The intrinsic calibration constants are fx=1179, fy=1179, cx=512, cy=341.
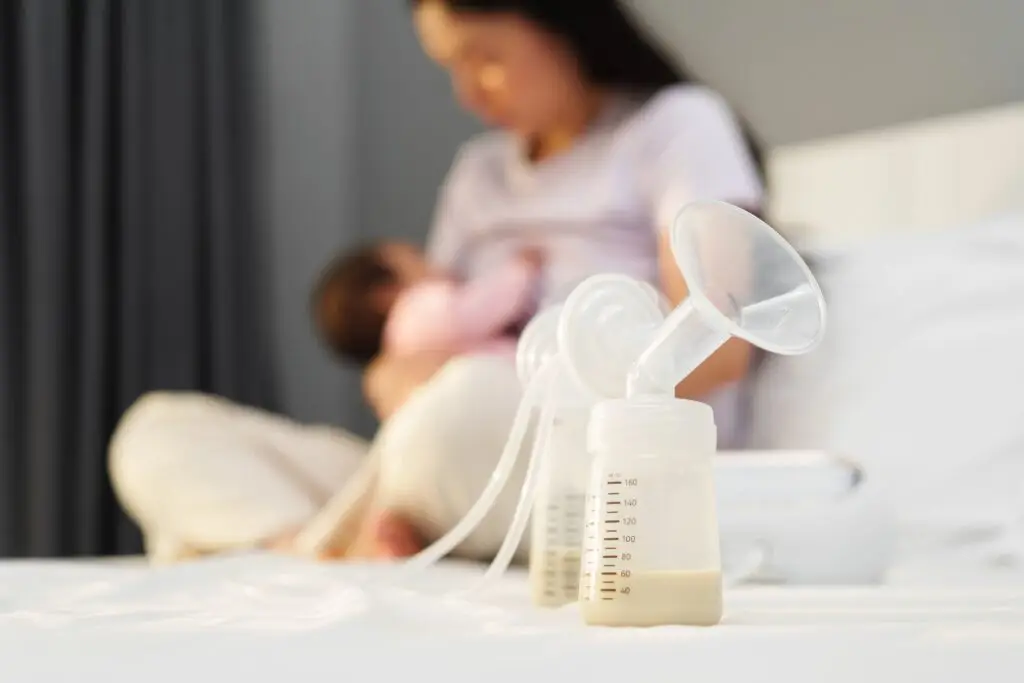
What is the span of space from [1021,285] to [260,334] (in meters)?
1.23

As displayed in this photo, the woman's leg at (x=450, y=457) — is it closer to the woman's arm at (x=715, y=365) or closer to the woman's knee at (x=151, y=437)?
the woman's arm at (x=715, y=365)

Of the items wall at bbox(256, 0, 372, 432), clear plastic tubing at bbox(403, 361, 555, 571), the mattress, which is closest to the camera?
the mattress

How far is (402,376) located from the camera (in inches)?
53.4

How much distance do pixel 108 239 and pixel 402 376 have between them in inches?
27.1

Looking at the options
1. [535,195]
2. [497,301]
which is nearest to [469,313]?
[497,301]

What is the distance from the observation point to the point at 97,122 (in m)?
1.76

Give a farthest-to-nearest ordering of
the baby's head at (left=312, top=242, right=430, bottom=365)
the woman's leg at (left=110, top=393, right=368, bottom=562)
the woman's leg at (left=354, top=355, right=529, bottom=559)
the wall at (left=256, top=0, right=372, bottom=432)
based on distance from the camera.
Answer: the wall at (left=256, top=0, right=372, bottom=432)
the baby's head at (left=312, top=242, right=430, bottom=365)
the woman's leg at (left=110, top=393, right=368, bottom=562)
the woman's leg at (left=354, top=355, right=529, bottom=559)

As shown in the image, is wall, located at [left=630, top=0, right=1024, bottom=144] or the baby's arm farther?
wall, located at [left=630, top=0, right=1024, bottom=144]

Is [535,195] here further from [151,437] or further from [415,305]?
[151,437]

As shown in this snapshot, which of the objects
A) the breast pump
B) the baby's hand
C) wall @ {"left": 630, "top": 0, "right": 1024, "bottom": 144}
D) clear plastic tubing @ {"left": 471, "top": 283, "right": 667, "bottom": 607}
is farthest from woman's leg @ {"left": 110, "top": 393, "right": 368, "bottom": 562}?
wall @ {"left": 630, "top": 0, "right": 1024, "bottom": 144}

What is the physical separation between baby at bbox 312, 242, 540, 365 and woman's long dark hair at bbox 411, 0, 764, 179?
0.82 ft

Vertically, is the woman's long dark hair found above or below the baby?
above

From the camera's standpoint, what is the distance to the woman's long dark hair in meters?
1.41

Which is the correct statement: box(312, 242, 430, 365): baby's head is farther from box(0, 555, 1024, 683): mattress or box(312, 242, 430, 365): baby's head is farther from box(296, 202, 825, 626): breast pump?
box(296, 202, 825, 626): breast pump
